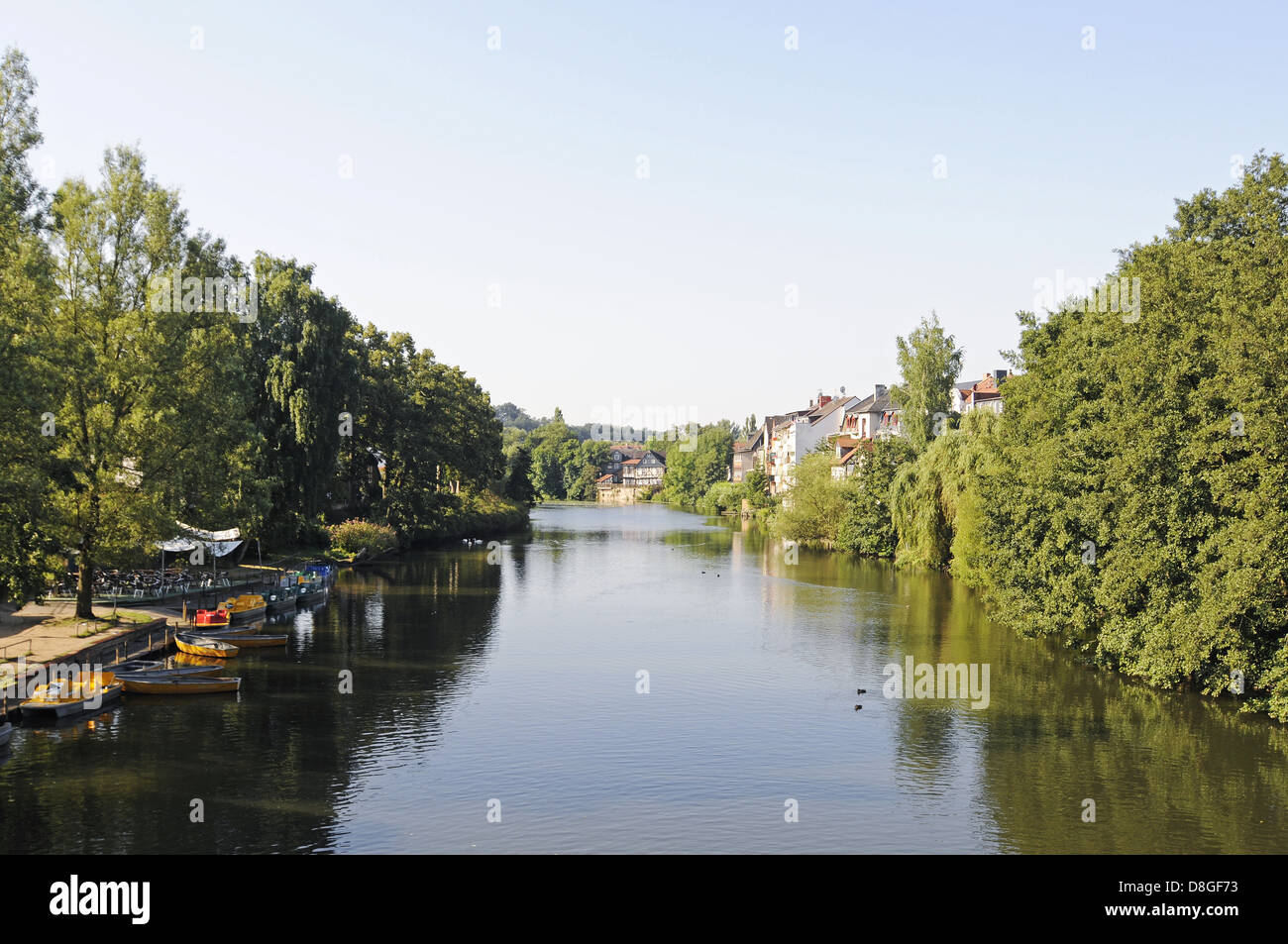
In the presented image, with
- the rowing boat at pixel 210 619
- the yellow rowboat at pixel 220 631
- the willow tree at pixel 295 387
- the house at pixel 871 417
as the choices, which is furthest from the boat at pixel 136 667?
the house at pixel 871 417

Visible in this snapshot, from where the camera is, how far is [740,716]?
32.3 m

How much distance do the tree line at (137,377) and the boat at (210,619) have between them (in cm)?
360

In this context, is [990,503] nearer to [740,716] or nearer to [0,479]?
[740,716]

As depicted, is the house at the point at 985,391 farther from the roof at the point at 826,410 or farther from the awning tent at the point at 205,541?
the awning tent at the point at 205,541

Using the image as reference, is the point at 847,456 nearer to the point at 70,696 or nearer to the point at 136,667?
the point at 136,667

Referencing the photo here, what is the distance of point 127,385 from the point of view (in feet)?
130

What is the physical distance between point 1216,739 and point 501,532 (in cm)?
8870

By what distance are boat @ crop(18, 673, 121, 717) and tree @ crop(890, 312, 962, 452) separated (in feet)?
212

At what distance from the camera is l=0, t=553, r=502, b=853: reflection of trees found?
2114 cm

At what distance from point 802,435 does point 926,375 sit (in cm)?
4899

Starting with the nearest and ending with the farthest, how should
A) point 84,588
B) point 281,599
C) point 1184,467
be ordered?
1. point 1184,467
2. point 84,588
3. point 281,599

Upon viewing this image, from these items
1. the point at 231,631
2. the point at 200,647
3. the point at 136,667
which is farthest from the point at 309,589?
the point at 136,667

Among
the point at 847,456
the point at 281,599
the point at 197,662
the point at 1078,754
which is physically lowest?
the point at 1078,754
